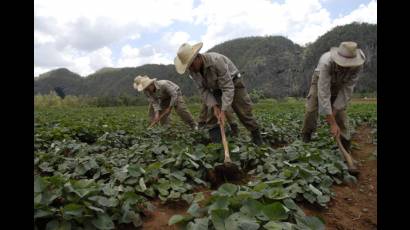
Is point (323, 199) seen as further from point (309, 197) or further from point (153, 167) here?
point (153, 167)

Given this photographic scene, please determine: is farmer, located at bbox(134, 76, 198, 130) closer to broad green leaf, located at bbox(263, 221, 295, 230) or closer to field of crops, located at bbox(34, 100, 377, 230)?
field of crops, located at bbox(34, 100, 377, 230)

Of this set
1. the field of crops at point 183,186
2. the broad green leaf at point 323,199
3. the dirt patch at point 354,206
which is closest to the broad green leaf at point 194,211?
the field of crops at point 183,186

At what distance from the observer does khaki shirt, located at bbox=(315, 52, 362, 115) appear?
445 centimetres

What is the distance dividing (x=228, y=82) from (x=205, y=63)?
414 mm

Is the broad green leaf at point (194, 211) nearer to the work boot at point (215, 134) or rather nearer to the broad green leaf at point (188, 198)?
the broad green leaf at point (188, 198)

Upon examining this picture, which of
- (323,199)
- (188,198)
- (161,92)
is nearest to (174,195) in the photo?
(188,198)

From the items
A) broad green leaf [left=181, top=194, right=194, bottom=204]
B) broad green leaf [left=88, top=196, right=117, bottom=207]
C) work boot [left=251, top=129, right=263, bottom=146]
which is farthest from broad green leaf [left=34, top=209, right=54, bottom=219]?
work boot [left=251, top=129, right=263, bottom=146]

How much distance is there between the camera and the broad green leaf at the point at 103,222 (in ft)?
7.97

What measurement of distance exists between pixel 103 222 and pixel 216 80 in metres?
2.98

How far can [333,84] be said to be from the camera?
4.79m
